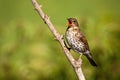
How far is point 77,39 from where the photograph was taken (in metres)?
2.93

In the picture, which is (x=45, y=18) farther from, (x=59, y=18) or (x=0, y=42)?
(x=59, y=18)

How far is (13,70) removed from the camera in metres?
3.13

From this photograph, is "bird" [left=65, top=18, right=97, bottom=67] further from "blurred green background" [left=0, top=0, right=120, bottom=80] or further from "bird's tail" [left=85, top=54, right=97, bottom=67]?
"blurred green background" [left=0, top=0, right=120, bottom=80]

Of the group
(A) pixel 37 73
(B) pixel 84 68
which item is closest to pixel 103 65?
(B) pixel 84 68

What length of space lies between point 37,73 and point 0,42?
15.6 inches

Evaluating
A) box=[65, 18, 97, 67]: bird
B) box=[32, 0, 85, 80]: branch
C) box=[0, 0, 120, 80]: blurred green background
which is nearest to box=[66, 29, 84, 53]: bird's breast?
box=[65, 18, 97, 67]: bird

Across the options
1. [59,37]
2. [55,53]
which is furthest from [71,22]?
[59,37]

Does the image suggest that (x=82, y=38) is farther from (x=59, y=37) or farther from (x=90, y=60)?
(x=59, y=37)

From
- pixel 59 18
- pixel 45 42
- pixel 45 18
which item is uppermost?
pixel 45 18

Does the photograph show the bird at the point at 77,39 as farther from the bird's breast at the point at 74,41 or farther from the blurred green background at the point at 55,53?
the blurred green background at the point at 55,53

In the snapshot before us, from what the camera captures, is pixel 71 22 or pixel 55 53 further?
pixel 55 53

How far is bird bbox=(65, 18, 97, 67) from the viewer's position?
9.34ft

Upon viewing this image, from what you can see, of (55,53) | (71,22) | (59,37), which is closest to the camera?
(59,37)

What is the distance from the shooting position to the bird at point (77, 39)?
9.34ft
